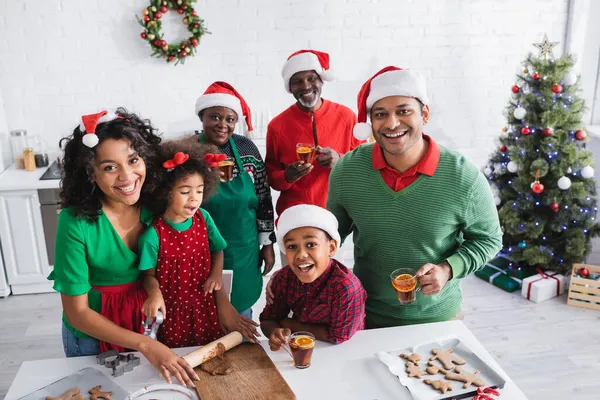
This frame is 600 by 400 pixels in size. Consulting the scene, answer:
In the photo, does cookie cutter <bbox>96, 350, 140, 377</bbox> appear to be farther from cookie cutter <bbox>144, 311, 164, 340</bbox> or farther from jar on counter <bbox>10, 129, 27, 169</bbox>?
jar on counter <bbox>10, 129, 27, 169</bbox>

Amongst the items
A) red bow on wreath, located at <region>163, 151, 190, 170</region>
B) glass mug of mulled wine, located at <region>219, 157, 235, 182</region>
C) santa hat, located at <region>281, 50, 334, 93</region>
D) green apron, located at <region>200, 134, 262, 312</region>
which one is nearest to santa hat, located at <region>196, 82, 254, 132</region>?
green apron, located at <region>200, 134, 262, 312</region>

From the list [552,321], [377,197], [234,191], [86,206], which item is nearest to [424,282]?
[377,197]

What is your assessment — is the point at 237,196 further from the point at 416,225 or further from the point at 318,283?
the point at 416,225

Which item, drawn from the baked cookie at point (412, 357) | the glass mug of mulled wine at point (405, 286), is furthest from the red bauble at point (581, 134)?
the baked cookie at point (412, 357)

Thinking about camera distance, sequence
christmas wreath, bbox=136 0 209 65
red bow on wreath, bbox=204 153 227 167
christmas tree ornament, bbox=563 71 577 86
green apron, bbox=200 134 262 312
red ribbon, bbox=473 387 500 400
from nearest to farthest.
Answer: red ribbon, bbox=473 387 500 400, red bow on wreath, bbox=204 153 227 167, green apron, bbox=200 134 262 312, christmas tree ornament, bbox=563 71 577 86, christmas wreath, bbox=136 0 209 65

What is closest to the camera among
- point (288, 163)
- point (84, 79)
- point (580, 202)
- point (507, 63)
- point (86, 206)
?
point (86, 206)

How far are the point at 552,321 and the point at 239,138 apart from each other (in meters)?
2.58

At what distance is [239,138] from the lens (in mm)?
2816

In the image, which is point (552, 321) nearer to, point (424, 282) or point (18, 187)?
point (424, 282)

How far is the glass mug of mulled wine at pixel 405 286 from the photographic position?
6.75 ft

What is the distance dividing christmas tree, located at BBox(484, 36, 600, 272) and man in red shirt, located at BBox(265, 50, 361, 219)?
5.49 feet

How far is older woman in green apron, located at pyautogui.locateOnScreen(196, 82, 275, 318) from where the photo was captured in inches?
106

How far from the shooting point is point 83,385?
6.17 feet

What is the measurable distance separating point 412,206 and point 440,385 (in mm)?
646
